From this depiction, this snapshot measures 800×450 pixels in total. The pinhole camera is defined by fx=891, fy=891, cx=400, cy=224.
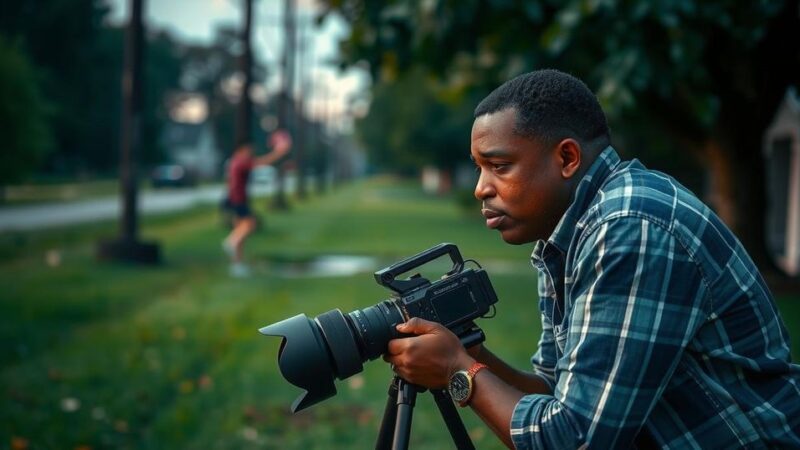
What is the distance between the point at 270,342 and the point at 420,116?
30092mm

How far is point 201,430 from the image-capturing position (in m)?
5.04

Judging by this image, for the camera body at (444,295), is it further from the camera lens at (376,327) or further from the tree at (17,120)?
the tree at (17,120)

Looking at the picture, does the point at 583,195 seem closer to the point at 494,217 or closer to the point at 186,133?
the point at 494,217

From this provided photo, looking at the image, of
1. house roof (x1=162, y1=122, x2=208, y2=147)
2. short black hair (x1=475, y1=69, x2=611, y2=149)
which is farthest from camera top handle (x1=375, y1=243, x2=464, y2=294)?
house roof (x1=162, y1=122, x2=208, y2=147)

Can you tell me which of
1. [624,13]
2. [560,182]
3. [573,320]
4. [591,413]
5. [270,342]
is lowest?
[270,342]

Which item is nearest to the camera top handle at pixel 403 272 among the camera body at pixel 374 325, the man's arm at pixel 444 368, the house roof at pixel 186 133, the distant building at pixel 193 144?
the camera body at pixel 374 325

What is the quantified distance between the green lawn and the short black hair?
3.09m

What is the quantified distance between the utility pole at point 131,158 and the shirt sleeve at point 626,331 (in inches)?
444

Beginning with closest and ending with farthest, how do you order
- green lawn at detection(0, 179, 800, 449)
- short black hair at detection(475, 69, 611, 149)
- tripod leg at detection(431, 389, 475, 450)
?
1. short black hair at detection(475, 69, 611, 149)
2. tripod leg at detection(431, 389, 475, 450)
3. green lawn at detection(0, 179, 800, 449)

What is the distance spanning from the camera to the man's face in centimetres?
209

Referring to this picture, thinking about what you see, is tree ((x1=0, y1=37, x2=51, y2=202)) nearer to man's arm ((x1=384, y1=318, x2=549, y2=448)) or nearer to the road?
the road

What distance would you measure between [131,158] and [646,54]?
337 inches

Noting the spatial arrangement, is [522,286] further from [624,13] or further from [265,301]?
[624,13]

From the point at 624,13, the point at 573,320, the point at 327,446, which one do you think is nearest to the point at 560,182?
the point at 573,320
